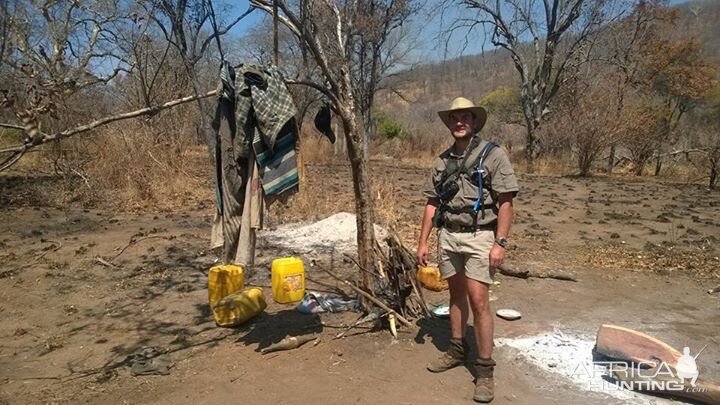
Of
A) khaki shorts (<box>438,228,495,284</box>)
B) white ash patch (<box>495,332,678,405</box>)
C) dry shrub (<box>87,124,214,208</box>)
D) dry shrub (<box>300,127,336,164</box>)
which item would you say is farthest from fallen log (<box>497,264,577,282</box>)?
dry shrub (<box>300,127,336,164</box>)

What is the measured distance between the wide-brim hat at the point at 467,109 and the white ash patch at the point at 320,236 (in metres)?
3.15

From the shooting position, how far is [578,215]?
8.90 metres

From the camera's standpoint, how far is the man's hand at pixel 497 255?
9.27 ft

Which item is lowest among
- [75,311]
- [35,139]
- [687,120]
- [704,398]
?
[704,398]

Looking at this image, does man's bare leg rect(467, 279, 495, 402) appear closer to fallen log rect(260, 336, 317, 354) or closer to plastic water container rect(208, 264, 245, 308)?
fallen log rect(260, 336, 317, 354)

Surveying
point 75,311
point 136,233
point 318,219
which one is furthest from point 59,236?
point 318,219

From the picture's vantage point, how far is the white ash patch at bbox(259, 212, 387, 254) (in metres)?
6.22

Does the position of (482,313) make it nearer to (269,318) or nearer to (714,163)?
(269,318)

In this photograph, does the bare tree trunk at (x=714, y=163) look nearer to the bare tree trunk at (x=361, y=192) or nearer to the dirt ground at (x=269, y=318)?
the dirt ground at (x=269, y=318)

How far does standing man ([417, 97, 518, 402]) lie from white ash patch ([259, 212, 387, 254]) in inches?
122

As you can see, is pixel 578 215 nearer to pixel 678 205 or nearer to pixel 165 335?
pixel 678 205

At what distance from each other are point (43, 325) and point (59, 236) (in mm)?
3373

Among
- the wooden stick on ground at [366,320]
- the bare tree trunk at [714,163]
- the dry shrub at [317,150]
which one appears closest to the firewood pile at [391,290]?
the wooden stick on ground at [366,320]

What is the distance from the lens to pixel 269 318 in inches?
162
